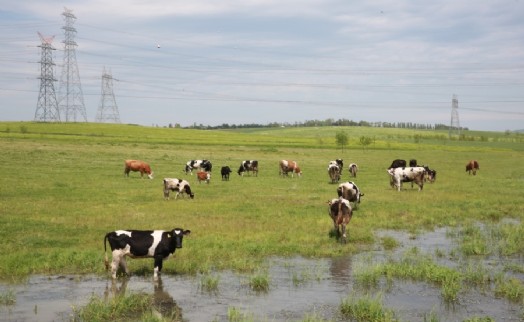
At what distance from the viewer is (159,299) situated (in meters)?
11.5

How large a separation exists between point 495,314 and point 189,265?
7.37 metres

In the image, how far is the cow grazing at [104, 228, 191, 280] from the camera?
42.4 ft

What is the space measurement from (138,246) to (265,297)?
3.54 metres

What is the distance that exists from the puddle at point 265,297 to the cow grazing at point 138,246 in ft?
1.48

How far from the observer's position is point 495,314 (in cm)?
1062

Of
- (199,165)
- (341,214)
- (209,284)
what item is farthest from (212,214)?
(199,165)

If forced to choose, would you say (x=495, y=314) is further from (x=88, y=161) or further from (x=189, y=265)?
(x=88, y=161)

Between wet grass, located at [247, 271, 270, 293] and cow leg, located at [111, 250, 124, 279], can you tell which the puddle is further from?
cow leg, located at [111, 250, 124, 279]

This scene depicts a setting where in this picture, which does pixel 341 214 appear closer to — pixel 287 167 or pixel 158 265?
pixel 158 265

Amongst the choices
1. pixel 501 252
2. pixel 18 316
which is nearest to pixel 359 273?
pixel 501 252

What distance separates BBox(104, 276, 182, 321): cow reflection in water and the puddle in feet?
0.07

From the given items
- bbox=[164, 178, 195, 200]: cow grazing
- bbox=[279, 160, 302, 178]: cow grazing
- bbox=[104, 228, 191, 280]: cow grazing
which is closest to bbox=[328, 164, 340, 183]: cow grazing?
bbox=[279, 160, 302, 178]: cow grazing

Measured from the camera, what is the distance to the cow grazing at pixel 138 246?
12.9m

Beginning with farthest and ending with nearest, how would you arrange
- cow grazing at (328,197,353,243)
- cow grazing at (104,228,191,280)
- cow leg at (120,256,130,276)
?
cow grazing at (328,197,353,243) → cow leg at (120,256,130,276) → cow grazing at (104,228,191,280)
